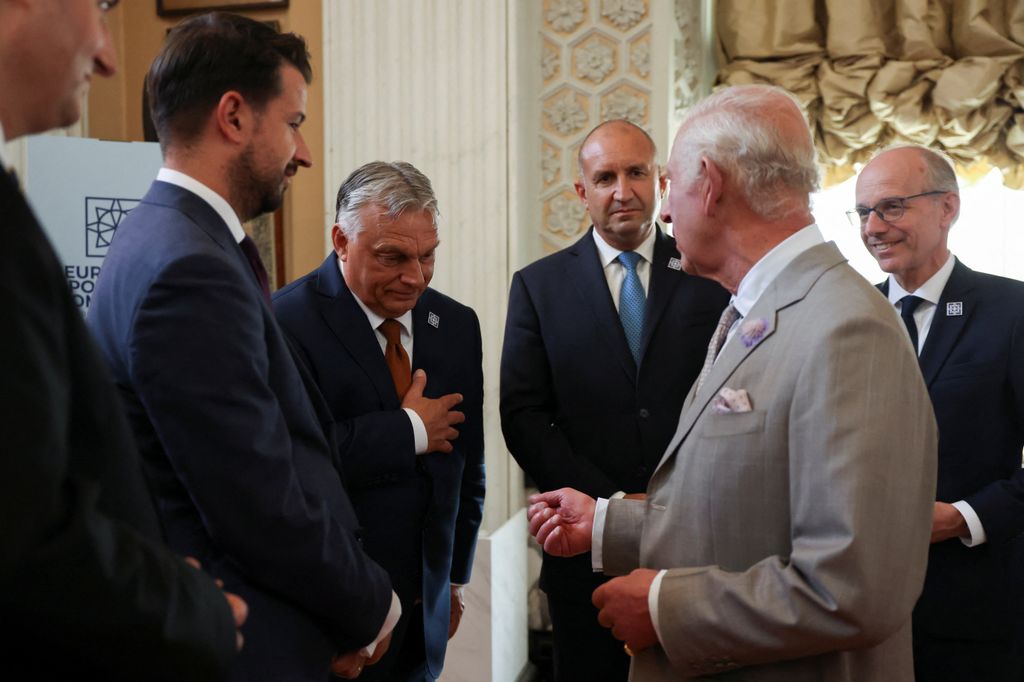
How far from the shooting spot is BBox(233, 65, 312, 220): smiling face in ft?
5.51

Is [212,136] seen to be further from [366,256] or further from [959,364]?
[959,364]

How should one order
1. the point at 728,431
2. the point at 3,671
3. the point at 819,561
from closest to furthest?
the point at 3,671, the point at 819,561, the point at 728,431

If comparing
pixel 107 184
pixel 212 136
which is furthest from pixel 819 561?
pixel 107 184

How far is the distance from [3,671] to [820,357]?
111cm

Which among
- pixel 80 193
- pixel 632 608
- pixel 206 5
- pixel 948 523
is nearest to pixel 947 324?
pixel 948 523

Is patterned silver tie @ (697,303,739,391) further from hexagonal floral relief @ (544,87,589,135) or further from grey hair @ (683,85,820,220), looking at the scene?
hexagonal floral relief @ (544,87,589,135)

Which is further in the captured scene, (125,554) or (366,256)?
(366,256)

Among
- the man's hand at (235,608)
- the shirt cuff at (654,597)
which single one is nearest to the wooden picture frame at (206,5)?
the shirt cuff at (654,597)

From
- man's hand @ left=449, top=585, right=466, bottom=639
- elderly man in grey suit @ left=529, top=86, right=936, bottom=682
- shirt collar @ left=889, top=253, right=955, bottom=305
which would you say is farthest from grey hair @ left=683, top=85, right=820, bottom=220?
man's hand @ left=449, top=585, right=466, bottom=639

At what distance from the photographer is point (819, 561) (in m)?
1.39

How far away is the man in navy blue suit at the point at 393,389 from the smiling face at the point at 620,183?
604 millimetres

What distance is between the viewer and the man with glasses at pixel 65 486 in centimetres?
86

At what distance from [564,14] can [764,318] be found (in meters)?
2.63

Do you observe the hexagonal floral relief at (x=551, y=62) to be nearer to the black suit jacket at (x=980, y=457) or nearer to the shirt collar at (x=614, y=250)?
the shirt collar at (x=614, y=250)
